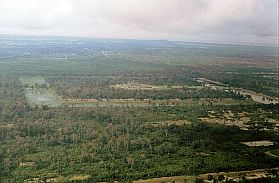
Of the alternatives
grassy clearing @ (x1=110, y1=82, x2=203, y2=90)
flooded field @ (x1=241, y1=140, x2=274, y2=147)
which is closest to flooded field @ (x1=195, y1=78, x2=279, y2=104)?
grassy clearing @ (x1=110, y1=82, x2=203, y2=90)

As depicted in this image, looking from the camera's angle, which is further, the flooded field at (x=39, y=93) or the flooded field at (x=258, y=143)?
the flooded field at (x=39, y=93)

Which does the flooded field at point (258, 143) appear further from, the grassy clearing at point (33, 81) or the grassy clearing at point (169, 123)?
the grassy clearing at point (33, 81)

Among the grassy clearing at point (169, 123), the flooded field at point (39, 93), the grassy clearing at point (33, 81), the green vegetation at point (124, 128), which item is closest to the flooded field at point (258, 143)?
the green vegetation at point (124, 128)

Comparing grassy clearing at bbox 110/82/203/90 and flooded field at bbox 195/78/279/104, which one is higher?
grassy clearing at bbox 110/82/203/90

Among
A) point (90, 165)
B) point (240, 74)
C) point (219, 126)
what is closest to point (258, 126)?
point (219, 126)

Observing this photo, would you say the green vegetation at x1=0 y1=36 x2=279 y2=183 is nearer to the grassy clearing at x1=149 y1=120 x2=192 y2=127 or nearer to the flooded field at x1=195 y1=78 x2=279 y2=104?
the grassy clearing at x1=149 y1=120 x2=192 y2=127

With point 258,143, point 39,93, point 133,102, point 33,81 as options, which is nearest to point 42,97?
point 39,93

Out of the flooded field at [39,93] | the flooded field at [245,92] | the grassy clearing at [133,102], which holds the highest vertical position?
the flooded field at [39,93]

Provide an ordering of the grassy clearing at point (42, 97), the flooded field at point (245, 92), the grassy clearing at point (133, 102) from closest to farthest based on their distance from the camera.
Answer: the grassy clearing at point (42, 97)
the grassy clearing at point (133, 102)
the flooded field at point (245, 92)

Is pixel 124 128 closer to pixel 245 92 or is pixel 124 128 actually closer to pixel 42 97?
pixel 42 97

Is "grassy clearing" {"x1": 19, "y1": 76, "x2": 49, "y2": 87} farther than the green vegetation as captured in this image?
Yes

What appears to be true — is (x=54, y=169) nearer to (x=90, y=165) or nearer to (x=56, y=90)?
(x=90, y=165)
